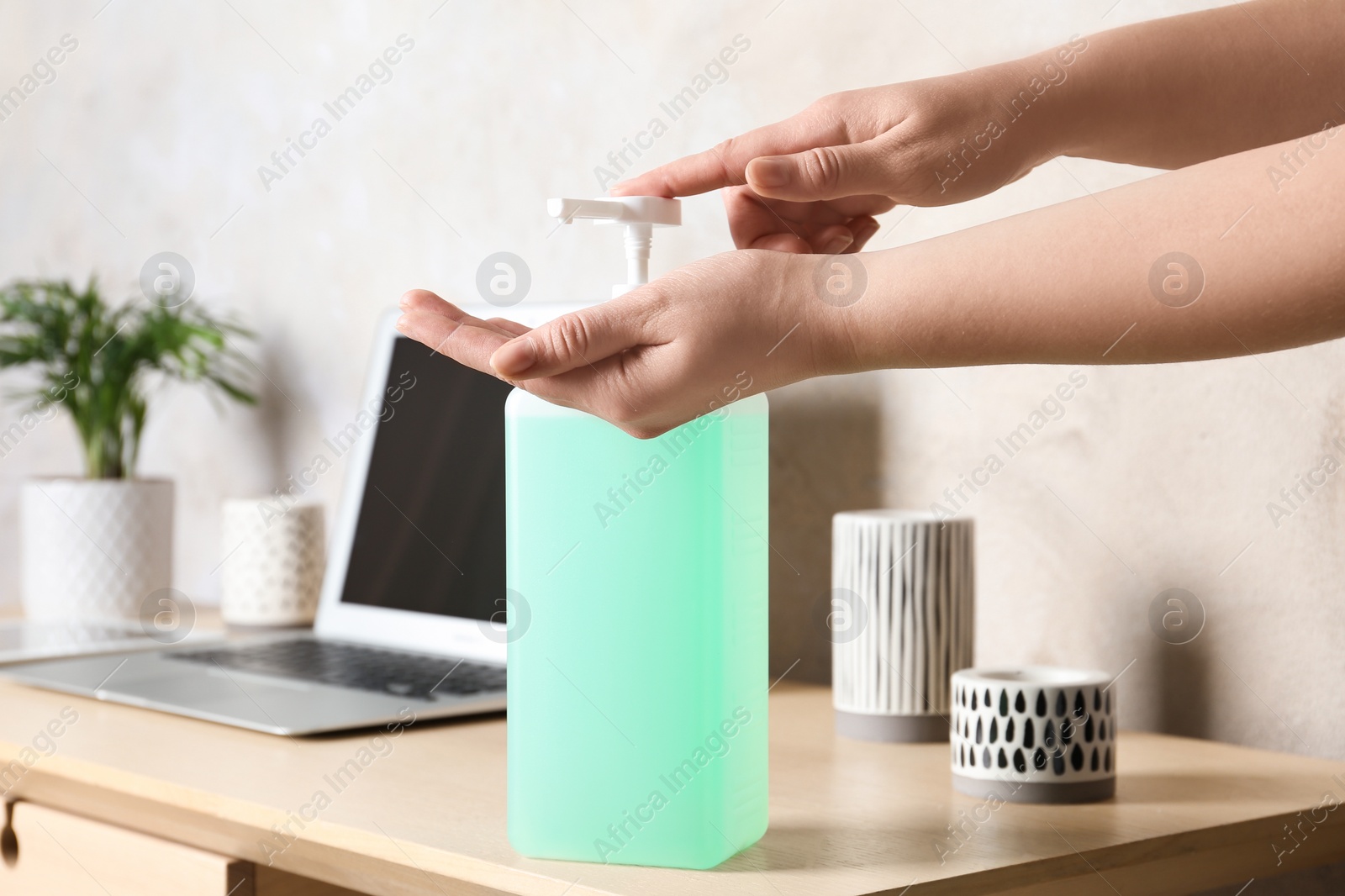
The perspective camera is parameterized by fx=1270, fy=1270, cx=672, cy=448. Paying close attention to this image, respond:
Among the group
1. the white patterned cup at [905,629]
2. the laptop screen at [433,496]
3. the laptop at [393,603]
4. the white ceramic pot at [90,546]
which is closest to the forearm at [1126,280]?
the white patterned cup at [905,629]

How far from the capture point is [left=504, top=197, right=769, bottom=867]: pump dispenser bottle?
0.55 meters

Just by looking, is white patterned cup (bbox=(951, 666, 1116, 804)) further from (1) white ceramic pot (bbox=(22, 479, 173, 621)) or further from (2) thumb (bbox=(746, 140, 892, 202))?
(1) white ceramic pot (bbox=(22, 479, 173, 621))

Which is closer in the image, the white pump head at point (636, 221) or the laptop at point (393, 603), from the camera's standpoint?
the white pump head at point (636, 221)

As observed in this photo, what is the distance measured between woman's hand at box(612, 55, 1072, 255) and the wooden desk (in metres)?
0.30

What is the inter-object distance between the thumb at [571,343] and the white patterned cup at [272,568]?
2.82 ft

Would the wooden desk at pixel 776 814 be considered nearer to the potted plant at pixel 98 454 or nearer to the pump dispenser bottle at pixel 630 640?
the pump dispenser bottle at pixel 630 640

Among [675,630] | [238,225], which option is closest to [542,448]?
[675,630]

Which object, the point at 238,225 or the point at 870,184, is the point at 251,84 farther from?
the point at 870,184

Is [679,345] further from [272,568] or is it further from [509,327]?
[272,568]

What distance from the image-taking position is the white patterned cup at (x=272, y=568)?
1.29 m

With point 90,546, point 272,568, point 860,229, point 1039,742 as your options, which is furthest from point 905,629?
point 90,546

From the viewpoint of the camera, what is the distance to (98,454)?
55.4 inches

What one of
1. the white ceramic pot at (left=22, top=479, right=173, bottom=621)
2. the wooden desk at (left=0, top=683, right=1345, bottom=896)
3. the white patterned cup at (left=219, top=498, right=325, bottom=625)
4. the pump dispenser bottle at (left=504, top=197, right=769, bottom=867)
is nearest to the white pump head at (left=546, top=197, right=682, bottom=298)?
the pump dispenser bottle at (left=504, top=197, right=769, bottom=867)

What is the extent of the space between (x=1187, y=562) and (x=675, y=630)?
437 mm
